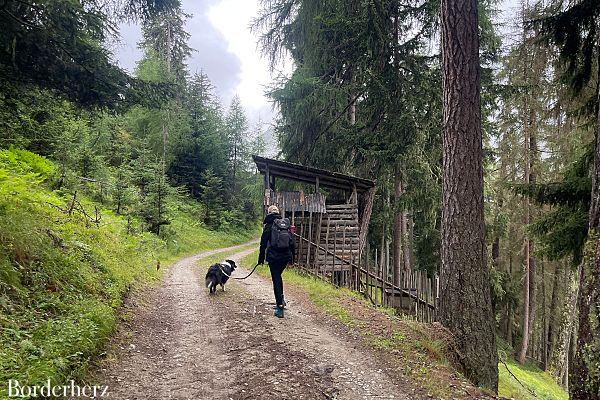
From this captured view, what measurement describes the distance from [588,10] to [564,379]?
20710mm

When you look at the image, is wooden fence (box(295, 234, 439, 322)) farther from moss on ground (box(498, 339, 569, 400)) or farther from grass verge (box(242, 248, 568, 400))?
grass verge (box(242, 248, 568, 400))

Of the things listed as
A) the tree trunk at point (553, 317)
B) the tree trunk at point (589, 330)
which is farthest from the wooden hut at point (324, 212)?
the tree trunk at point (553, 317)

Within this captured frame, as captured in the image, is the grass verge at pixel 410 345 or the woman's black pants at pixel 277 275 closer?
the grass verge at pixel 410 345

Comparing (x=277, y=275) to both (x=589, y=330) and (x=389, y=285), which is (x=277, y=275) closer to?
(x=589, y=330)

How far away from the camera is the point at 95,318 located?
474 centimetres

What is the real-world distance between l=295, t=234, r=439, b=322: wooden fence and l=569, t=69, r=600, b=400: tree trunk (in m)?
6.99

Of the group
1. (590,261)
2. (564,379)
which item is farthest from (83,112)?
(564,379)

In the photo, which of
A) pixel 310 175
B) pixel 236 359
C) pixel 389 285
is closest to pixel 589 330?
pixel 236 359

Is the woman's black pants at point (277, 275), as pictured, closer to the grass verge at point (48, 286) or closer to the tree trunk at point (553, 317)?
the grass verge at point (48, 286)

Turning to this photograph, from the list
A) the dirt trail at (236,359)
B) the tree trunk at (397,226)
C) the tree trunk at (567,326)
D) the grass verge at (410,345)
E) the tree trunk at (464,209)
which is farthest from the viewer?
the tree trunk at (567,326)

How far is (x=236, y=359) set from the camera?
459 centimetres

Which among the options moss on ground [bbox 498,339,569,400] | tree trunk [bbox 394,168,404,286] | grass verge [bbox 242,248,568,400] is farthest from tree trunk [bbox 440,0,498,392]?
tree trunk [bbox 394,168,404,286]

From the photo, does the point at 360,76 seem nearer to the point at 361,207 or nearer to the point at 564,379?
the point at 361,207

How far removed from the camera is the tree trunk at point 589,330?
11.2 feet
